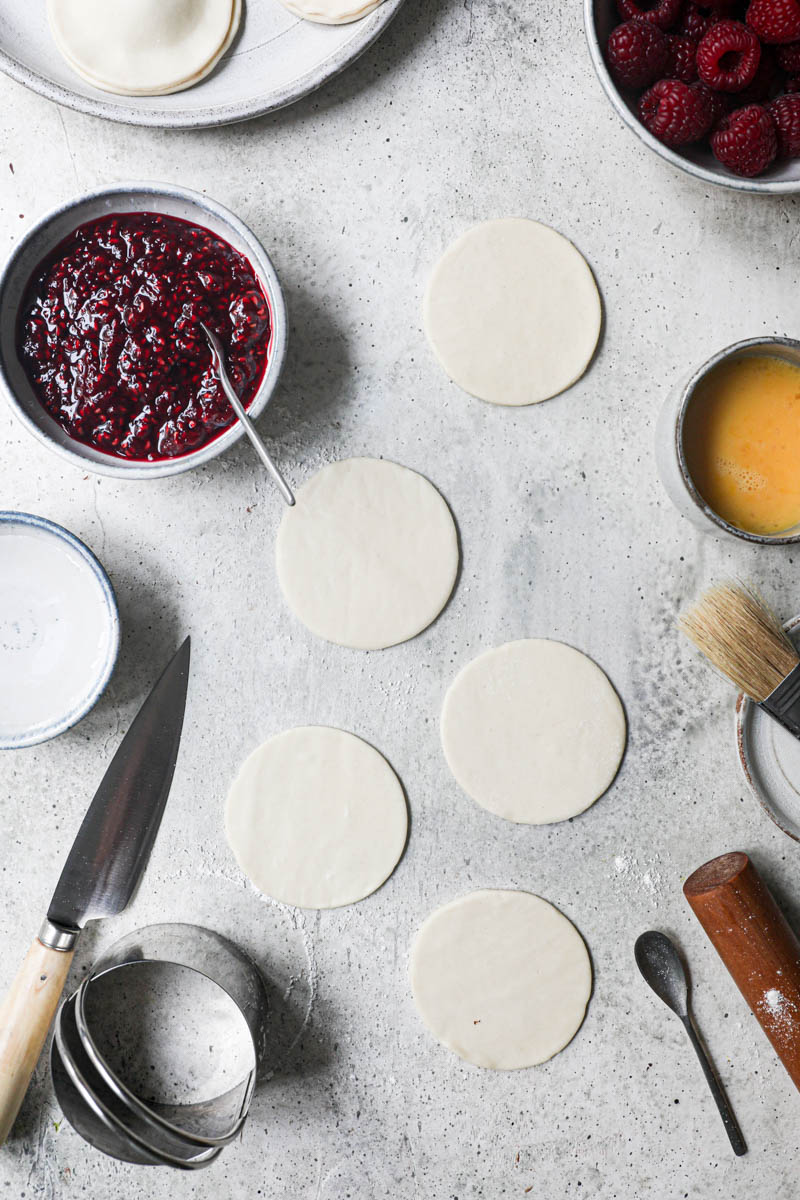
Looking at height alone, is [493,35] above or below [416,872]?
above

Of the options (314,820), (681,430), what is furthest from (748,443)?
(314,820)

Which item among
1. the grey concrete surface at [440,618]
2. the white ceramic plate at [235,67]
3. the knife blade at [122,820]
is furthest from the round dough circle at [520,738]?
the white ceramic plate at [235,67]

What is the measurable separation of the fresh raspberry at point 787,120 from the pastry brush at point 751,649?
0.57 meters

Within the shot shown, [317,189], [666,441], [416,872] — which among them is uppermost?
[317,189]

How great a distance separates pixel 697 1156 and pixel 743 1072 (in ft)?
0.44

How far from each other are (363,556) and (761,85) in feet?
2.60

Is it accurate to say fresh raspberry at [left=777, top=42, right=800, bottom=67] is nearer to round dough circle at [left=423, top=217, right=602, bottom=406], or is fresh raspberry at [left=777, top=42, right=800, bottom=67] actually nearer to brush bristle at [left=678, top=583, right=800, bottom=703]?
round dough circle at [left=423, top=217, right=602, bottom=406]

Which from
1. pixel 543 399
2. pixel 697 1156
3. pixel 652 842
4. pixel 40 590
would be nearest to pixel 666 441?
pixel 543 399

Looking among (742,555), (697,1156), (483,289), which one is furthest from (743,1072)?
(483,289)

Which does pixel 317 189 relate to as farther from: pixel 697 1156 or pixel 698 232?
pixel 697 1156

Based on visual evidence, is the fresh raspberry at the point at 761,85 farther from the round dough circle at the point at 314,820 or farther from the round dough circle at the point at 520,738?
the round dough circle at the point at 314,820

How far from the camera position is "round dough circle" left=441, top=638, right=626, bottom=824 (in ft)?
3.78

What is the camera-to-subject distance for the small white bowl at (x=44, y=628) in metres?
1.08

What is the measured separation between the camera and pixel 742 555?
1.18 meters
